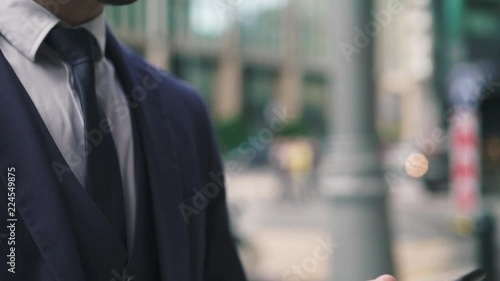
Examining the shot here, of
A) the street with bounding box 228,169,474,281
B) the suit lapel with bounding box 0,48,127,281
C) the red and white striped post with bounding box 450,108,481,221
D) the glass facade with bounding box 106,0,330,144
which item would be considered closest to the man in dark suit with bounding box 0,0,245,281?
the suit lapel with bounding box 0,48,127,281

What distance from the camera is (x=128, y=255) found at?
3.49 ft

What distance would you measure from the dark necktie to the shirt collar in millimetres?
18

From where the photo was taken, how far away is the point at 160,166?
1.17 metres

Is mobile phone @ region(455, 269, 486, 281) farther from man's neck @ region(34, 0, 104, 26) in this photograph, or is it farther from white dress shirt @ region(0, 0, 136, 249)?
man's neck @ region(34, 0, 104, 26)

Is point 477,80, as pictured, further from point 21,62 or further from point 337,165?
point 21,62

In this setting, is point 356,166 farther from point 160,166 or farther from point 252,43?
point 252,43

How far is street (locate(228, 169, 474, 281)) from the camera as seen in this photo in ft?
23.4

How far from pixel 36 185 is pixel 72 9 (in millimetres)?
318

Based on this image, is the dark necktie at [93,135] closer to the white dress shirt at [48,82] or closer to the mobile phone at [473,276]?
the white dress shirt at [48,82]

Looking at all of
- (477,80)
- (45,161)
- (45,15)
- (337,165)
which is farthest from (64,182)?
(477,80)

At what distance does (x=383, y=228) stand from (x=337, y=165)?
16.8 inches

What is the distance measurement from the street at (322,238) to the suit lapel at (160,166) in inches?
112

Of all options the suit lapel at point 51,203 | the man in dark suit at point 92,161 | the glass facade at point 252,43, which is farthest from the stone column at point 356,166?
the glass facade at point 252,43

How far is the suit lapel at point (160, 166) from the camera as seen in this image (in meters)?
1.12
